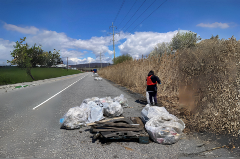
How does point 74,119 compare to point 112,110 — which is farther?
point 112,110

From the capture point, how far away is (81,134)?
4.11 metres

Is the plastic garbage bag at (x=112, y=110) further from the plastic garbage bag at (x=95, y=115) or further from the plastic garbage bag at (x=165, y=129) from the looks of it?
the plastic garbage bag at (x=165, y=129)

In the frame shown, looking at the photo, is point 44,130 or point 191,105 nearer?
point 44,130

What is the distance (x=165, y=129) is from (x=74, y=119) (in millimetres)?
2542

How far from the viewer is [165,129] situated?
364 centimetres

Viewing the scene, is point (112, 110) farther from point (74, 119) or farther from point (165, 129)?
point (165, 129)

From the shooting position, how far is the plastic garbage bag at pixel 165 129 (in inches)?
139

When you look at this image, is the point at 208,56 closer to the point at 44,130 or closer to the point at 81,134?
the point at 81,134

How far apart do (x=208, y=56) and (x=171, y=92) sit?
492 cm

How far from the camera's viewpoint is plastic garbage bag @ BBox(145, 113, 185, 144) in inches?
139

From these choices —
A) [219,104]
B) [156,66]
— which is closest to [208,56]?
[219,104]

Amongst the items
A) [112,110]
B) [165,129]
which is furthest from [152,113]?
[112,110]

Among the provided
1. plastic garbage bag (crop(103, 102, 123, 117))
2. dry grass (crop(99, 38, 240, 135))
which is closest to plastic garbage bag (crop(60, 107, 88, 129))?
plastic garbage bag (crop(103, 102, 123, 117))

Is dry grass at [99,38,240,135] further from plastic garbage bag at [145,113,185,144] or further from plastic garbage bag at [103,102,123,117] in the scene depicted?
plastic garbage bag at [103,102,123,117]
